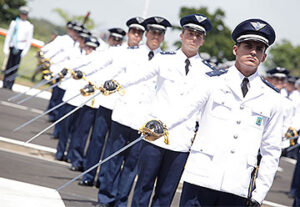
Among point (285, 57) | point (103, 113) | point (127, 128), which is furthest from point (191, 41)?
point (285, 57)

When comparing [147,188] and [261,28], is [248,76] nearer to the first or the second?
[261,28]

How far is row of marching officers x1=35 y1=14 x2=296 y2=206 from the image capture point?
4.66m

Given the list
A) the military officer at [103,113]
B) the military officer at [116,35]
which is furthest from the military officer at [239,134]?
the military officer at [116,35]

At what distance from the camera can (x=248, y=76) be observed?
4.74 metres

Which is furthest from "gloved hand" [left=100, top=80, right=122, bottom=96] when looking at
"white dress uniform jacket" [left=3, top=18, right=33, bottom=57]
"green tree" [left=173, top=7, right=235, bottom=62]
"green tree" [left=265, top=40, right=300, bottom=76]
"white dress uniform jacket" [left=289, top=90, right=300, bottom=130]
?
"green tree" [left=265, top=40, right=300, bottom=76]

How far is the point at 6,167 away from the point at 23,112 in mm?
6948

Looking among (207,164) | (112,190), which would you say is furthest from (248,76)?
(112,190)

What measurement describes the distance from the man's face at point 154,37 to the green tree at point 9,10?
173 ft

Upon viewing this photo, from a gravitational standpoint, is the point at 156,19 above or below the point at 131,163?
above

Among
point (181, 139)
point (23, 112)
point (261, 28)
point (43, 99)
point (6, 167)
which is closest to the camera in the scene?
point (261, 28)

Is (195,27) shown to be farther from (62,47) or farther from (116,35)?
(62,47)

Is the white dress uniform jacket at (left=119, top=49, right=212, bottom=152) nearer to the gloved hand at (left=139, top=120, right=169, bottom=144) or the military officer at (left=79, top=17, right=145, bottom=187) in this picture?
the gloved hand at (left=139, top=120, right=169, bottom=144)

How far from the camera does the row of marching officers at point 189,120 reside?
4.66 m

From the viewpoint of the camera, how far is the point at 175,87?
5.79m
